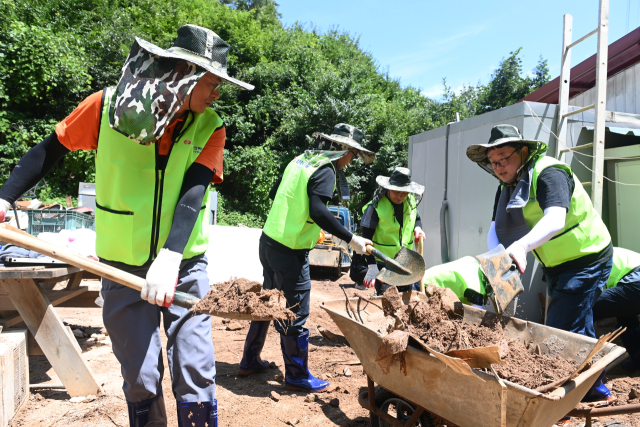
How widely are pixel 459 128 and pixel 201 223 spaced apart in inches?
209

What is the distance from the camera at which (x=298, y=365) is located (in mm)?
3301

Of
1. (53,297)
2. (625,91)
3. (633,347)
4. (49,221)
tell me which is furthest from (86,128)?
(625,91)

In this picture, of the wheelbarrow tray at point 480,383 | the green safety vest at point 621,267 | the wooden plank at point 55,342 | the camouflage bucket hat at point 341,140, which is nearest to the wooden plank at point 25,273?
the wooden plank at point 55,342

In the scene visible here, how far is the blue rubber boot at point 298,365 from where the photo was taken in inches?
129

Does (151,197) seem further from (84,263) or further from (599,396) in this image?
(599,396)

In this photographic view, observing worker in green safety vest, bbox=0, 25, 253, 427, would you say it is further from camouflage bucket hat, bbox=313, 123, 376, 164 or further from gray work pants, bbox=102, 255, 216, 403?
camouflage bucket hat, bbox=313, 123, 376, 164

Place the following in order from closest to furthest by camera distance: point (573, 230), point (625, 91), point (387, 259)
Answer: point (573, 230) < point (387, 259) < point (625, 91)

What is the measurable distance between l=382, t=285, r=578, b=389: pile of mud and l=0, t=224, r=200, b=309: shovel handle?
1103 millimetres

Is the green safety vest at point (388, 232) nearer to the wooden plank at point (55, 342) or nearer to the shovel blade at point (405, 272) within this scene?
the shovel blade at point (405, 272)

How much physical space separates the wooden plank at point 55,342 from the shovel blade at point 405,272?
2.22m

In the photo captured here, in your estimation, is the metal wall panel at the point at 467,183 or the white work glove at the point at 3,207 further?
the metal wall panel at the point at 467,183

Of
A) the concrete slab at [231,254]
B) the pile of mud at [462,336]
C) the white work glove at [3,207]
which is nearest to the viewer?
the white work glove at [3,207]

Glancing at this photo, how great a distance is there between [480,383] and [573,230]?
1411 millimetres

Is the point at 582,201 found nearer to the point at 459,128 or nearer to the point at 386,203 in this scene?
the point at 386,203
